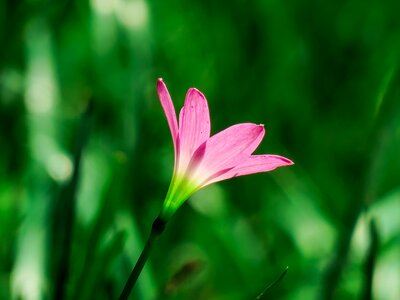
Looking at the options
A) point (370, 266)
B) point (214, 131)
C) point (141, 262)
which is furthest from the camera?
point (214, 131)

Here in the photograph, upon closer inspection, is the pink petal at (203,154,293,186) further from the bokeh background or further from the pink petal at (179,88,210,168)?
the bokeh background

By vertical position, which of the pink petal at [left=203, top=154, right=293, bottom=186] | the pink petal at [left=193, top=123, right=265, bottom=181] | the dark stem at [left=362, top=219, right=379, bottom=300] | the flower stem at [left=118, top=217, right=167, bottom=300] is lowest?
the dark stem at [left=362, top=219, right=379, bottom=300]

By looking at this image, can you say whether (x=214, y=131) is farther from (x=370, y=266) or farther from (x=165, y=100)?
(x=165, y=100)

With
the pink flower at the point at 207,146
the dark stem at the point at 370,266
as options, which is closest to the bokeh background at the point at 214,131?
the dark stem at the point at 370,266

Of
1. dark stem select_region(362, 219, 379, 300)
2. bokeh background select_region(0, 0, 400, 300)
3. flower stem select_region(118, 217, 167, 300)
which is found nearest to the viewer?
flower stem select_region(118, 217, 167, 300)

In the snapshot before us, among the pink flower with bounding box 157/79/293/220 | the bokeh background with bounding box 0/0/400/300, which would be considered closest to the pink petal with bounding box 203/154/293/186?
the pink flower with bounding box 157/79/293/220

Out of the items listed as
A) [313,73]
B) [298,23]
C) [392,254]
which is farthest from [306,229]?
[298,23]

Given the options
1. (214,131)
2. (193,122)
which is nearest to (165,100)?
(193,122)

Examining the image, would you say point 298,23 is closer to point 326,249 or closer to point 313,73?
point 313,73
